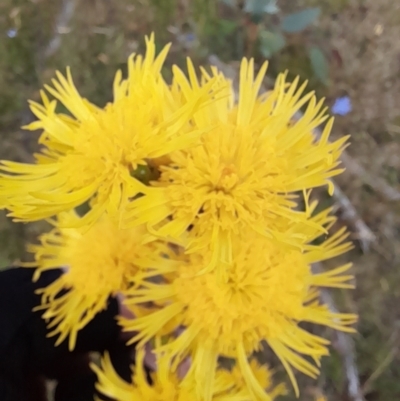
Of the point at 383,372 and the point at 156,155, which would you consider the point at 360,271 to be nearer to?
the point at 383,372

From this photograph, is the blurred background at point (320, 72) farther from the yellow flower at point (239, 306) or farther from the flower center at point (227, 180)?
the flower center at point (227, 180)

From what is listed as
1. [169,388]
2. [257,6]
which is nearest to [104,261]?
[169,388]

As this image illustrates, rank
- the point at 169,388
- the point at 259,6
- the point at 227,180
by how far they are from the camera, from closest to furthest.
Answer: the point at 227,180, the point at 169,388, the point at 259,6

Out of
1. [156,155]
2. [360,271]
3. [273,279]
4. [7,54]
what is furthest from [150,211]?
[7,54]

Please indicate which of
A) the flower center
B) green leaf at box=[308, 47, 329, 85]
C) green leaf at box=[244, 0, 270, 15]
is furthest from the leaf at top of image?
the flower center

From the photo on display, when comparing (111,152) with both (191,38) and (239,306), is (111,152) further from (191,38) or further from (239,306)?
(191,38)

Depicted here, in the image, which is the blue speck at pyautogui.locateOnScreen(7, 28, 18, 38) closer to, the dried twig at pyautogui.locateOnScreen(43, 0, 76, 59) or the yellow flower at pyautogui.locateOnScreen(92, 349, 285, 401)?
the dried twig at pyautogui.locateOnScreen(43, 0, 76, 59)

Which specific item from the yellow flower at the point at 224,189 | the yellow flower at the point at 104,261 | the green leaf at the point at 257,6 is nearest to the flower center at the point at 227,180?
the yellow flower at the point at 224,189

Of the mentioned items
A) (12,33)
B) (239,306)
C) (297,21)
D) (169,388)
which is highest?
(297,21)
